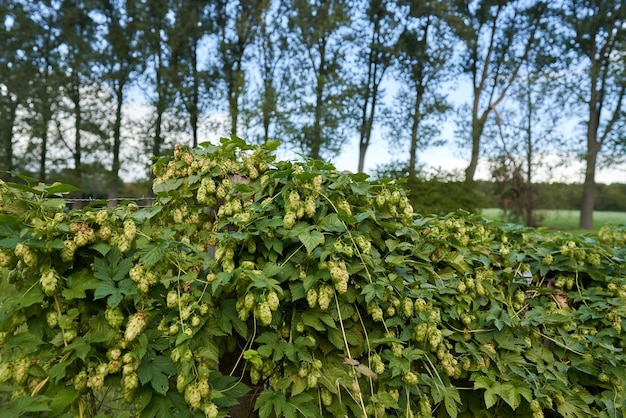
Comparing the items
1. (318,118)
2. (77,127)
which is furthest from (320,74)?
(77,127)

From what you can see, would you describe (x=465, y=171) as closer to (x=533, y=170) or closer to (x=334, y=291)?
(x=533, y=170)

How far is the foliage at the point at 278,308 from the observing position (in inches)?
55.1

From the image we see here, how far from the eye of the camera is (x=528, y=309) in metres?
2.33

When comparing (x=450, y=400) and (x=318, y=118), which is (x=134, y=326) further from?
(x=318, y=118)

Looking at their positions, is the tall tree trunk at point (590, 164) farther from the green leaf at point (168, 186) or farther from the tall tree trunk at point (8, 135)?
the tall tree trunk at point (8, 135)

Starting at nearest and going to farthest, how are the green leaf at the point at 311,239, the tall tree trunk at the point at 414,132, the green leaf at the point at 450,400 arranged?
the green leaf at the point at 311,239, the green leaf at the point at 450,400, the tall tree trunk at the point at 414,132

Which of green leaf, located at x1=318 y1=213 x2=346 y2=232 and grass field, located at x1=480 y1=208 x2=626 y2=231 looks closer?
green leaf, located at x1=318 y1=213 x2=346 y2=232

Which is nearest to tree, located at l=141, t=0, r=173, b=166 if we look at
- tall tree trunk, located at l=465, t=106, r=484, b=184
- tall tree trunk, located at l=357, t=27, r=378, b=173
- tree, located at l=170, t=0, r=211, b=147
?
tree, located at l=170, t=0, r=211, b=147

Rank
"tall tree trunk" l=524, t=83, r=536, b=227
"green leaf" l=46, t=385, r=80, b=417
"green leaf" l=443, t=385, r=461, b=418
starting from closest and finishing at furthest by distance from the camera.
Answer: "green leaf" l=46, t=385, r=80, b=417 < "green leaf" l=443, t=385, r=461, b=418 < "tall tree trunk" l=524, t=83, r=536, b=227

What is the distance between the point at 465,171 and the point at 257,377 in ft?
58.7

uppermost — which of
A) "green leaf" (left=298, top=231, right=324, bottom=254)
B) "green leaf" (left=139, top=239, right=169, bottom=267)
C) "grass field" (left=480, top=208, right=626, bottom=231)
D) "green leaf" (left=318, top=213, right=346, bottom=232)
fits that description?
"green leaf" (left=318, top=213, right=346, bottom=232)

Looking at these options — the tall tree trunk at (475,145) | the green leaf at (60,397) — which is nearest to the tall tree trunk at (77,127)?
the tall tree trunk at (475,145)

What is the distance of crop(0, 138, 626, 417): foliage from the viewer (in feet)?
4.59

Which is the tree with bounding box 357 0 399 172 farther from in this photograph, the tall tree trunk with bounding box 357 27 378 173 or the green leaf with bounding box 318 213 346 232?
the green leaf with bounding box 318 213 346 232
